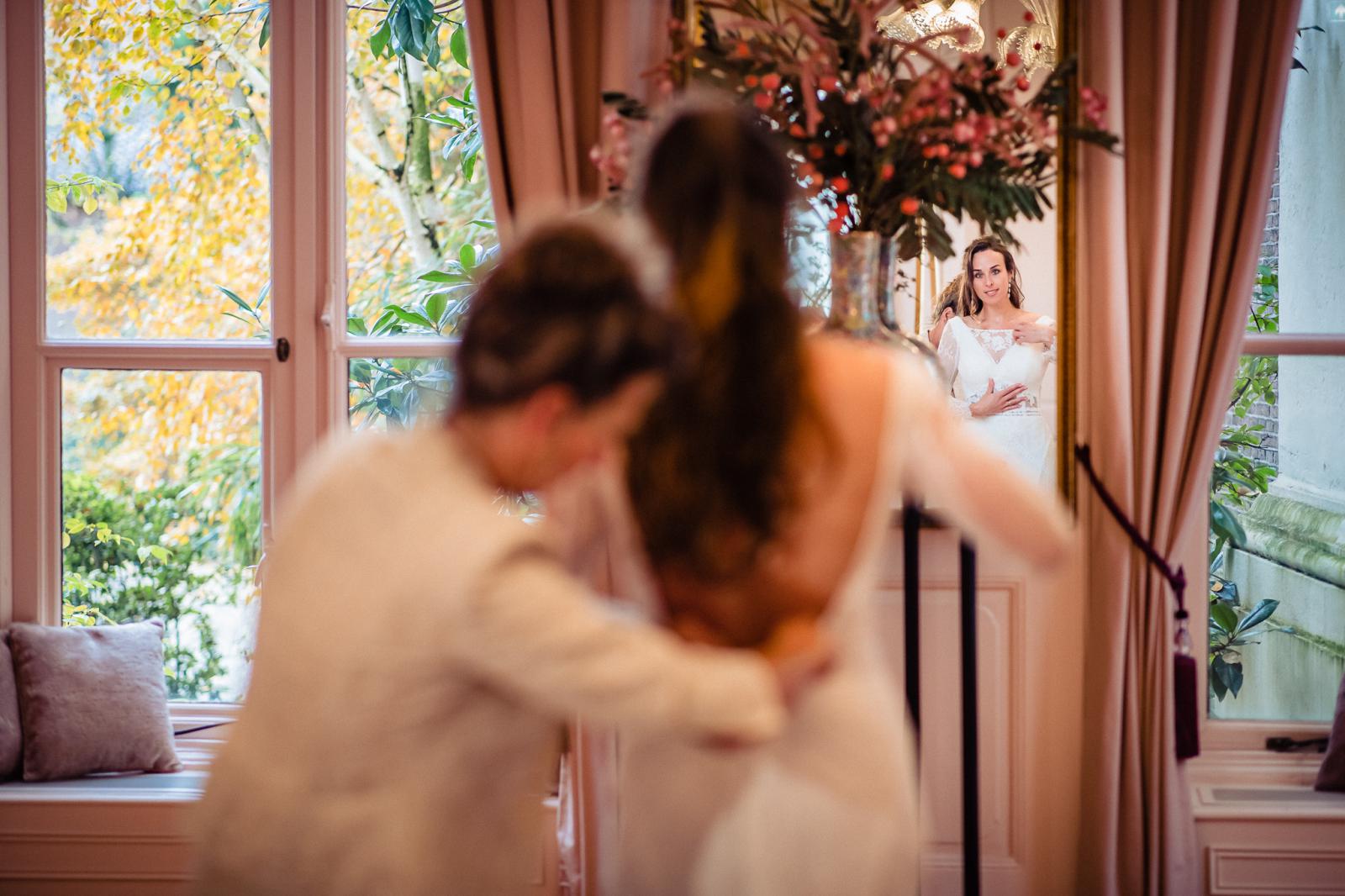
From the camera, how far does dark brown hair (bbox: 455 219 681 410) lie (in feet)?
4.02

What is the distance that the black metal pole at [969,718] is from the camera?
2410mm

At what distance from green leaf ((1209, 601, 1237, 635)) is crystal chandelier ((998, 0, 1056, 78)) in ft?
4.72

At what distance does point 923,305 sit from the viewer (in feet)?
9.53

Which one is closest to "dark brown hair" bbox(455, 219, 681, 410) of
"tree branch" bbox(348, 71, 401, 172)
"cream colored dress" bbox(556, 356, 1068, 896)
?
"cream colored dress" bbox(556, 356, 1068, 896)

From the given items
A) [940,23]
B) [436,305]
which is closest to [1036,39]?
[940,23]

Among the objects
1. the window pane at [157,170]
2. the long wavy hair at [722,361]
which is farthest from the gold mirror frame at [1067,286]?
the window pane at [157,170]

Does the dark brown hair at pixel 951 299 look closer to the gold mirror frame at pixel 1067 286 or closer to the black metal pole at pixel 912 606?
the gold mirror frame at pixel 1067 286

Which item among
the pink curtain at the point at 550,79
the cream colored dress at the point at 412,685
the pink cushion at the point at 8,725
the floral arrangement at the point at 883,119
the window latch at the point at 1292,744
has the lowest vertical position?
the window latch at the point at 1292,744

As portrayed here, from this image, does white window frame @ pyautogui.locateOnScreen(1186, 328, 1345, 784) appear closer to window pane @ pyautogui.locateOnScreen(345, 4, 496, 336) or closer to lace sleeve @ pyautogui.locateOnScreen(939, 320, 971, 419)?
lace sleeve @ pyautogui.locateOnScreen(939, 320, 971, 419)

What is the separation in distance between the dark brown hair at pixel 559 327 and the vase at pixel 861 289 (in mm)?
1020

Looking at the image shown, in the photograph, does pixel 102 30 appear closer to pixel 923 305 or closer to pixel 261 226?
pixel 261 226

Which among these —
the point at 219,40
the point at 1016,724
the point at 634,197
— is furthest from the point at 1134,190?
the point at 219,40

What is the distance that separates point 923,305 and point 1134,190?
56 centimetres

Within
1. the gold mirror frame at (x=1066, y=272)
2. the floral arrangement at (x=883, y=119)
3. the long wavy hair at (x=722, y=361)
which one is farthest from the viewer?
the gold mirror frame at (x=1066, y=272)
